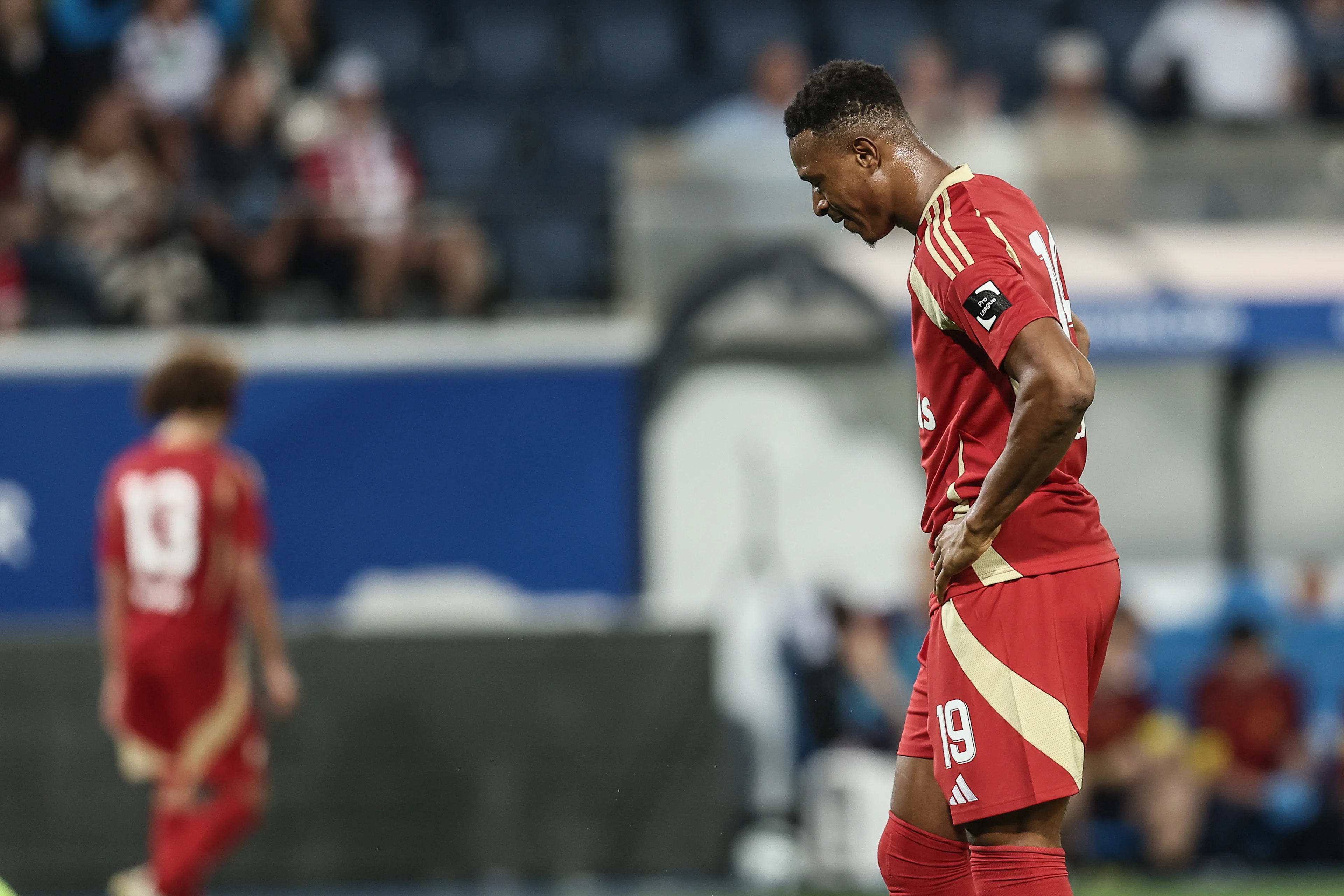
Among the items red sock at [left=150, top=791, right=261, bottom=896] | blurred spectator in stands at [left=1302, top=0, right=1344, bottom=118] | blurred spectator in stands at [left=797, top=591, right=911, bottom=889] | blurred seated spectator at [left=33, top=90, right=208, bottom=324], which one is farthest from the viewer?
blurred spectator in stands at [left=1302, top=0, right=1344, bottom=118]

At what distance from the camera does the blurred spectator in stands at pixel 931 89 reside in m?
10.2

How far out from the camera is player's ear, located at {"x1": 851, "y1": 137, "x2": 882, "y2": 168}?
3691mm

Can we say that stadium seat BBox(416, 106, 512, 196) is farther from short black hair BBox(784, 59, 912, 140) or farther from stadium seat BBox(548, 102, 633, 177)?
short black hair BBox(784, 59, 912, 140)

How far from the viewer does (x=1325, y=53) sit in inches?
487

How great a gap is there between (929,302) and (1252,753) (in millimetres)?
6333

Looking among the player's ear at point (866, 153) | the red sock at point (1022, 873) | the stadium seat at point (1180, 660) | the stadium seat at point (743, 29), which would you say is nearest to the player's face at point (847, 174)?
the player's ear at point (866, 153)

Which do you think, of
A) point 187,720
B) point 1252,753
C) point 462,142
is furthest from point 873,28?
point 187,720

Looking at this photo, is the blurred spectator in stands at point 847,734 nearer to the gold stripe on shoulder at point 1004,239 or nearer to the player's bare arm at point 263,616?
the player's bare arm at point 263,616

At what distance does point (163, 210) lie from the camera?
389 inches

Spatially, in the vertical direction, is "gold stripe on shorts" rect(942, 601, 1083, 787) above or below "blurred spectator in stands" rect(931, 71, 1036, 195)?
below

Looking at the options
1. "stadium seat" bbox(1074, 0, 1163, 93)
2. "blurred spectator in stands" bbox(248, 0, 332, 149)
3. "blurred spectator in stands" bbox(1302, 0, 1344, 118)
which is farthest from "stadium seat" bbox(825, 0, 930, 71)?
"blurred spectator in stands" bbox(248, 0, 332, 149)

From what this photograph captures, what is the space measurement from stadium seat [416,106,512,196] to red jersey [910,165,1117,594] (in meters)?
7.91

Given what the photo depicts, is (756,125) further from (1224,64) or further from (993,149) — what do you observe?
(1224,64)

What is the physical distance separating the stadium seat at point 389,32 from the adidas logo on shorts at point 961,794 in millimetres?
9127
